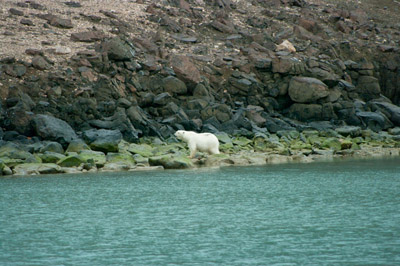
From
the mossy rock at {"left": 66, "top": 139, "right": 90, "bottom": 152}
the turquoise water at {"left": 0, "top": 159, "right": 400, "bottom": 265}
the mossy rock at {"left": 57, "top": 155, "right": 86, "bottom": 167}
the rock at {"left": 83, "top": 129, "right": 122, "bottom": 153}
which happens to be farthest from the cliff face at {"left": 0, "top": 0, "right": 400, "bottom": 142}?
the turquoise water at {"left": 0, "top": 159, "right": 400, "bottom": 265}

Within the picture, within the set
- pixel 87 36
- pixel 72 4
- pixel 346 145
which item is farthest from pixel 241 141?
pixel 72 4

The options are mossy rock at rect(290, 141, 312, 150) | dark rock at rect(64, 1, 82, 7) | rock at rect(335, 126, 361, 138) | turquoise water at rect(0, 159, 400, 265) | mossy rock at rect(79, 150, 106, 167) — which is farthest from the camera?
dark rock at rect(64, 1, 82, 7)

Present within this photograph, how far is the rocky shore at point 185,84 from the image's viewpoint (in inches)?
893

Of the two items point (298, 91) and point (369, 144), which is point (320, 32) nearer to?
point (298, 91)

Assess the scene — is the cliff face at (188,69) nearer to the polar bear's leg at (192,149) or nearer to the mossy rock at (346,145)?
the polar bear's leg at (192,149)

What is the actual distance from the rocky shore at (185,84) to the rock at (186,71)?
6 cm

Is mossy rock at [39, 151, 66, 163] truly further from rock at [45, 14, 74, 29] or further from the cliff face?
rock at [45, 14, 74, 29]

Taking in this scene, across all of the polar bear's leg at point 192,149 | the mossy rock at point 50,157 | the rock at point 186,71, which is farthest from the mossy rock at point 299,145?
the mossy rock at point 50,157

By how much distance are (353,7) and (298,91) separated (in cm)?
2478

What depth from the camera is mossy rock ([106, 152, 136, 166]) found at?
65.3 ft

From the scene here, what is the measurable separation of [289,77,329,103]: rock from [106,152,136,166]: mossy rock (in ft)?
51.6

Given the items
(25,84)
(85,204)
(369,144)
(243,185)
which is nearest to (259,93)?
(369,144)

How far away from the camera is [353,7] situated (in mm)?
55438

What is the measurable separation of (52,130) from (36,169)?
4609 mm
